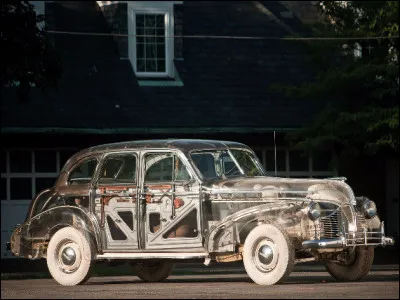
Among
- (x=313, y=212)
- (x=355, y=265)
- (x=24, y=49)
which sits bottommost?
(x=355, y=265)

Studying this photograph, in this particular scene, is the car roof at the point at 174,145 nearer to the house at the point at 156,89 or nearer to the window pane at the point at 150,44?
the house at the point at 156,89

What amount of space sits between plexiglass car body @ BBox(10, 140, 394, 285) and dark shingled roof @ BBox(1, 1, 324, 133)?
41.1 feet

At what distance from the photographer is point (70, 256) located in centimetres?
1914

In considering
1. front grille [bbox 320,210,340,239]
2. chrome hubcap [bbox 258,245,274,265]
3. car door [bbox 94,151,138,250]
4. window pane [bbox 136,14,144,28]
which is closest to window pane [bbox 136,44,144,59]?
window pane [bbox 136,14,144,28]

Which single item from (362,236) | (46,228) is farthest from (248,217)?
(46,228)

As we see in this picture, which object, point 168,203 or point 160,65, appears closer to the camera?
point 168,203

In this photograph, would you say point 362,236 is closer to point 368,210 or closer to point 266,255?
point 368,210

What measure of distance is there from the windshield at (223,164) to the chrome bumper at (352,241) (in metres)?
1.96

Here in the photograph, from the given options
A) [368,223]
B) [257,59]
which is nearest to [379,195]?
[257,59]

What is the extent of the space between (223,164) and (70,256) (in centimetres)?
241

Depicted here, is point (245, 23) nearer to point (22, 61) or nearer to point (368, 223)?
point (22, 61)

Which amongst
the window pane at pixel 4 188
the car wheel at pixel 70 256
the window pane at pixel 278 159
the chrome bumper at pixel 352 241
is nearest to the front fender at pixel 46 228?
the car wheel at pixel 70 256

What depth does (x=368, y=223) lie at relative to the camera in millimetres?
18500

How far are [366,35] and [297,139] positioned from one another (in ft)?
9.86
